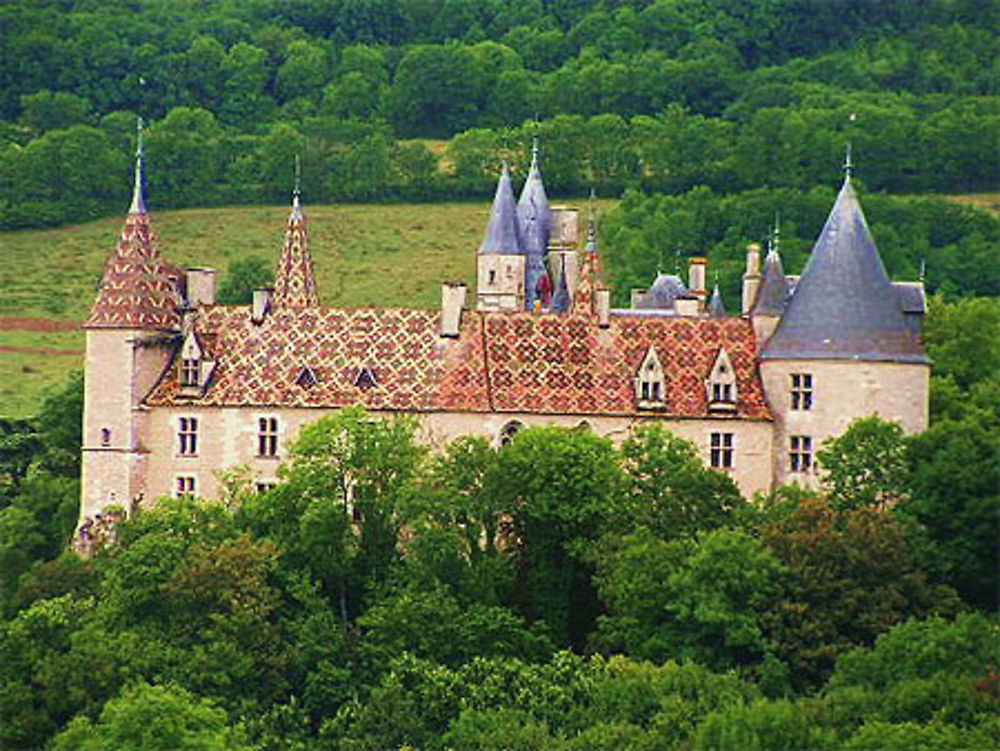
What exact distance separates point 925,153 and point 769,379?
82.7 metres

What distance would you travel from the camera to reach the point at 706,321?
9306 centimetres

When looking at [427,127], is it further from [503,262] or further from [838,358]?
[838,358]

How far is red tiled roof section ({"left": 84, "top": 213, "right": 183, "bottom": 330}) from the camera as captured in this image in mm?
93312

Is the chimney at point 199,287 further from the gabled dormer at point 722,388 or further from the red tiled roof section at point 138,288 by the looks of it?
the gabled dormer at point 722,388

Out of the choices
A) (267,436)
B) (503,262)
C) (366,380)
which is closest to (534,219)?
(503,262)

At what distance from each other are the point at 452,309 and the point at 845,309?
13.1 m

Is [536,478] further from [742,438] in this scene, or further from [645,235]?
[645,235]

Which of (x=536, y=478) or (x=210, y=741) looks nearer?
(x=210, y=741)

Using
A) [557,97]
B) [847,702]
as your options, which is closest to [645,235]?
[557,97]

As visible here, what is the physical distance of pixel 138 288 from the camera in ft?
308

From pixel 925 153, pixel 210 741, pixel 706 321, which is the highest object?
pixel 925 153

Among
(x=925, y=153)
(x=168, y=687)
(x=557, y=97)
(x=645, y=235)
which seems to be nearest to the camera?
(x=168, y=687)

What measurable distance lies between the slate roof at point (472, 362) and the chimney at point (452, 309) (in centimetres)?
31

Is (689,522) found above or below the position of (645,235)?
below
